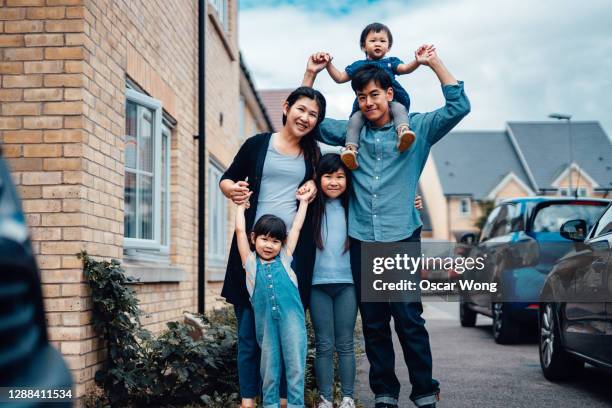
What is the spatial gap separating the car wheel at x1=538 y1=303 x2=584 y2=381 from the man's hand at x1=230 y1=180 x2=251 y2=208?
3247mm

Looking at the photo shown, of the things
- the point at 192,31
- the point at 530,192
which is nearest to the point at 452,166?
the point at 530,192

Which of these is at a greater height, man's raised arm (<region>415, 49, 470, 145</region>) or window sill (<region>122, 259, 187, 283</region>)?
man's raised arm (<region>415, 49, 470, 145</region>)

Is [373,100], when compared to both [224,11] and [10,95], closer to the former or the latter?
[10,95]

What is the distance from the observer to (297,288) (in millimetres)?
3895

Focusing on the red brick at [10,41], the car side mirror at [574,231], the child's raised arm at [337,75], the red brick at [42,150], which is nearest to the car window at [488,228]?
the car side mirror at [574,231]

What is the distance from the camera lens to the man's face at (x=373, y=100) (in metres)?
4.06

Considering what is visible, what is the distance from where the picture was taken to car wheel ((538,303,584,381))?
6.04 m

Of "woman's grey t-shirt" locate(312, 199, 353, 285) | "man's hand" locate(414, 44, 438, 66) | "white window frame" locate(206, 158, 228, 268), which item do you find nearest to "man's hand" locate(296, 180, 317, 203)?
"woman's grey t-shirt" locate(312, 199, 353, 285)

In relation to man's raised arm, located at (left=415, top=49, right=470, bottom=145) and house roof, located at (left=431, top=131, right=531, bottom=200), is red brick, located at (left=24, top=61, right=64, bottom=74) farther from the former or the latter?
house roof, located at (left=431, top=131, right=531, bottom=200)

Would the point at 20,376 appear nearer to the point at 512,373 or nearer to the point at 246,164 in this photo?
the point at 246,164

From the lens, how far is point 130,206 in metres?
6.34

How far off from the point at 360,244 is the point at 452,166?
5319cm

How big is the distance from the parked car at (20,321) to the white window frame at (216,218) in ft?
27.1

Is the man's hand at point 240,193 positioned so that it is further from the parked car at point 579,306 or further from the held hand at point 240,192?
the parked car at point 579,306
